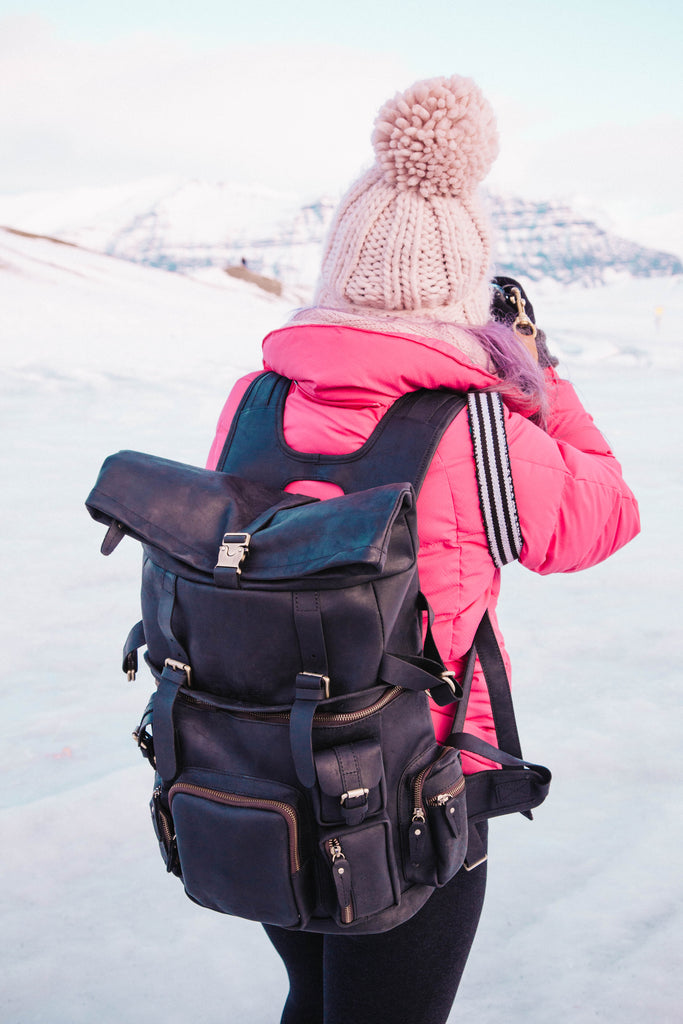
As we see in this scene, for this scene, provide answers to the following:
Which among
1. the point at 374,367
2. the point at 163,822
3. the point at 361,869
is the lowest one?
the point at 163,822

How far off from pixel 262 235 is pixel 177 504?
190 m

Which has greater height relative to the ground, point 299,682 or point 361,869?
point 299,682

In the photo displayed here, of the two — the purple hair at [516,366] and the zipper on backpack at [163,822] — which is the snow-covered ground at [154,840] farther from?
the purple hair at [516,366]

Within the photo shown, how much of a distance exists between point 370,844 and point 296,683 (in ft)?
0.72

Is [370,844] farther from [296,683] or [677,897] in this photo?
[677,897]

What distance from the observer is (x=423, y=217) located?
121cm

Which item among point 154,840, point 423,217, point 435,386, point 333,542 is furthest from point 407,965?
point 154,840

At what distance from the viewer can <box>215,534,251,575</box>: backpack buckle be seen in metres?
0.99

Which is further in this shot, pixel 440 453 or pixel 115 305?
pixel 115 305

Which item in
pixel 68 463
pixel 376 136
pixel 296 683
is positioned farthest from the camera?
pixel 68 463

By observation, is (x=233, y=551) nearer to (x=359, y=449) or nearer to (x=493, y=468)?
(x=359, y=449)

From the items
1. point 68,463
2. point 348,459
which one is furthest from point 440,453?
point 68,463

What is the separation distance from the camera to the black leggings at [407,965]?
→ 3.71 feet

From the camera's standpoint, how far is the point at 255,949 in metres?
1.99
